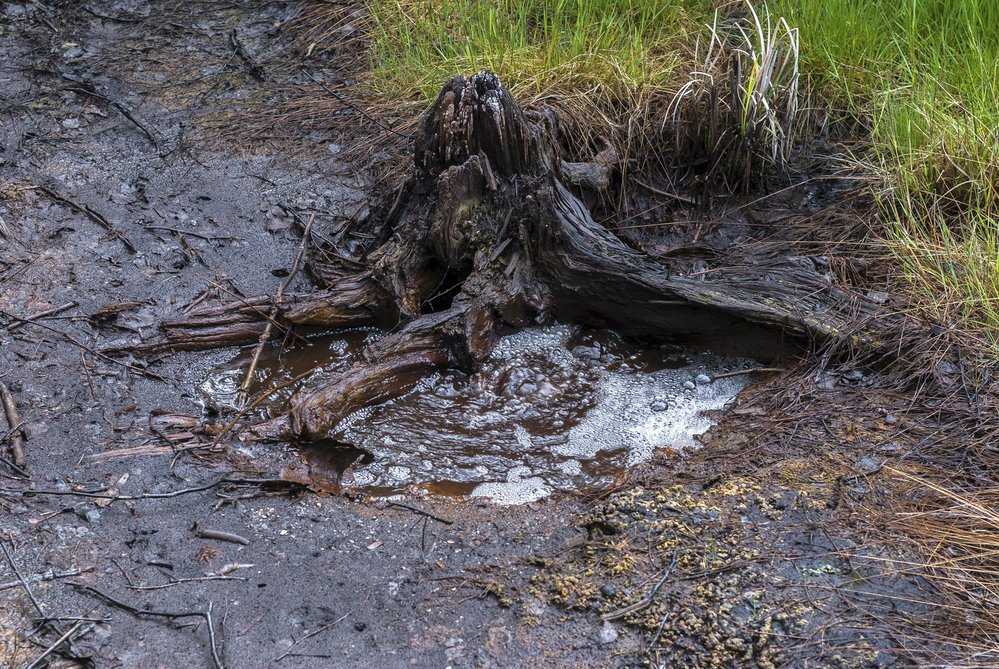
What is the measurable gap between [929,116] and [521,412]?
92.4 inches

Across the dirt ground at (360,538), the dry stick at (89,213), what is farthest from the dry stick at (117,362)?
the dry stick at (89,213)

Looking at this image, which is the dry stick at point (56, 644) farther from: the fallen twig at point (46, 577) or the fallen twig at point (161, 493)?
the fallen twig at point (161, 493)

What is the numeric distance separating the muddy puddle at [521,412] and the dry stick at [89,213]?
1.01 metres

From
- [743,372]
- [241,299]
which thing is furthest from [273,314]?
[743,372]

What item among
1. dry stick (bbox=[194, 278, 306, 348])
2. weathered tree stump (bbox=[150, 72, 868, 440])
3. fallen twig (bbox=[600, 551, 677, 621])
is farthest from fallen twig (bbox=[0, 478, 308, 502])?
fallen twig (bbox=[600, 551, 677, 621])

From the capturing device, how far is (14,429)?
120 inches

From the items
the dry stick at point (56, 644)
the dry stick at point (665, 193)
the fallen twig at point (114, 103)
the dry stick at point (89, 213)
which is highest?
the fallen twig at point (114, 103)

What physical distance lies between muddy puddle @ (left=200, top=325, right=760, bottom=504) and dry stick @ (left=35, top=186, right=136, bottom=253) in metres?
1.01

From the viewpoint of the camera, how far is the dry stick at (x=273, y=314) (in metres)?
3.48

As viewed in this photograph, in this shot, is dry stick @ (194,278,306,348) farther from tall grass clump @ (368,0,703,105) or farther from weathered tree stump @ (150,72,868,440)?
tall grass clump @ (368,0,703,105)

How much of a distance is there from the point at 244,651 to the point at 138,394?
Result: 56.4 inches

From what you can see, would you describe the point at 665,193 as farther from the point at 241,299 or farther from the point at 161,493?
the point at 161,493

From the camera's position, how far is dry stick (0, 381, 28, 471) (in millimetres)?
2957

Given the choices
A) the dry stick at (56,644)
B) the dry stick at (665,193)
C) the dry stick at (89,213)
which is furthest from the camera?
the dry stick at (665,193)
